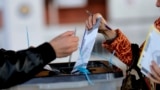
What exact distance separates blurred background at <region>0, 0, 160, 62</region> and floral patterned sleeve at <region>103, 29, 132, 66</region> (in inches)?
146

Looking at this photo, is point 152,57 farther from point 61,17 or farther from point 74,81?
point 61,17

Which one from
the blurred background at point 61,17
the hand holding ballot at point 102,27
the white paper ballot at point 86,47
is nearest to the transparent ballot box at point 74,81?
the white paper ballot at point 86,47

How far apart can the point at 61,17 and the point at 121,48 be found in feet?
14.5

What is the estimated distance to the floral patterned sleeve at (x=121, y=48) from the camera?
164 cm

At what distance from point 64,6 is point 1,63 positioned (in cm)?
465

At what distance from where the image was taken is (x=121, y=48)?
1.65 meters

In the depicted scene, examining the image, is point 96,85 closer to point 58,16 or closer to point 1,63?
point 1,63

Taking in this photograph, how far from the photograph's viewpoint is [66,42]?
134cm

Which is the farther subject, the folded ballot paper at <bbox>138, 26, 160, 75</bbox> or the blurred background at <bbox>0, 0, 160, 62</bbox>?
the blurred background at <bbox>0, 0, 160, 62</bbox>

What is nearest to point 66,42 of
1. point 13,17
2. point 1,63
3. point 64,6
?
point 1,63

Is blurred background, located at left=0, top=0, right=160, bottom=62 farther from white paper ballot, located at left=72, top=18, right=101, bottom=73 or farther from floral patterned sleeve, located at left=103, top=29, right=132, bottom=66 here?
white paper ballot, located at left=72, top=18, right=101, bottom=73

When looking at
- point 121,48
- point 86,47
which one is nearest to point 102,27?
point 121,48

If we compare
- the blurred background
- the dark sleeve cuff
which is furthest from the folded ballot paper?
the blurred background

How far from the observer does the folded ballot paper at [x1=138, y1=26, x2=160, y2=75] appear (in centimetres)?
134
